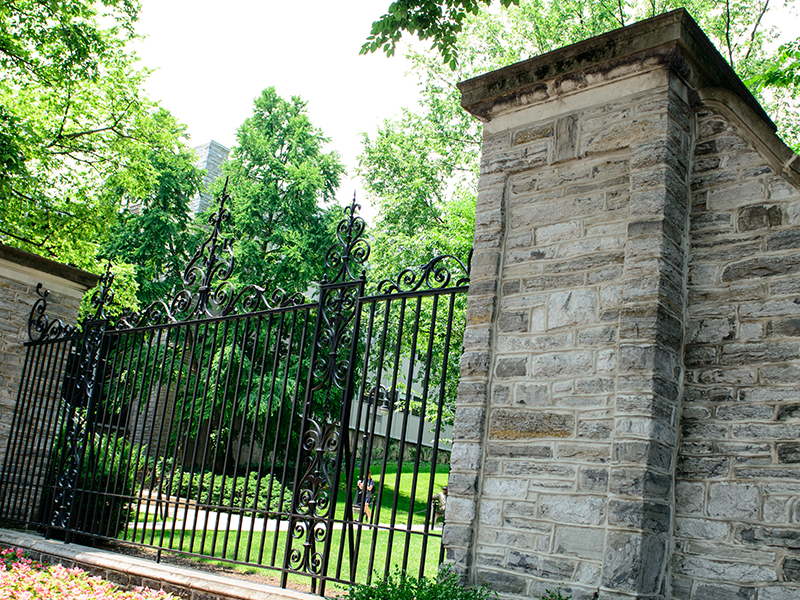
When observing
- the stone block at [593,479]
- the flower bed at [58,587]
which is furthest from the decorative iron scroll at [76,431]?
the stone block at [593,479]

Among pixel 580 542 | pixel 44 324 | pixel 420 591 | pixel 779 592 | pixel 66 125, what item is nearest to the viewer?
pixel 779 592

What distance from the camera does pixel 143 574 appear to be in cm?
562

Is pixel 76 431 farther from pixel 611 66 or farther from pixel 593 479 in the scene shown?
pixel 611 66

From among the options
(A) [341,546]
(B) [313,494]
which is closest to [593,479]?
(A) [341,546]

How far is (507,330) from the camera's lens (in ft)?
14.0

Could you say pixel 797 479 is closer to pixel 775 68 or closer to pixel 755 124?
pixel 755 124

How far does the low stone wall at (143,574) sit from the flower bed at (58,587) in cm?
15

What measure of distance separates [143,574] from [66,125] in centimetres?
1192

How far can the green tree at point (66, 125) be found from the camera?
1273cm

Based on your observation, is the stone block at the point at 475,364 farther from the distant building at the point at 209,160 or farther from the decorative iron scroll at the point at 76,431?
the distant building at the point at 209,160

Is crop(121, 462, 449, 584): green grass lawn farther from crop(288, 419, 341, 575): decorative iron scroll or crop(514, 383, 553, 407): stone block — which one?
crop(514, 383, 553, 407): stone block

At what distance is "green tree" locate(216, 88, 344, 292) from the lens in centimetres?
2098

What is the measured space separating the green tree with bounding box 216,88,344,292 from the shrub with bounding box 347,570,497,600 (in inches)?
670

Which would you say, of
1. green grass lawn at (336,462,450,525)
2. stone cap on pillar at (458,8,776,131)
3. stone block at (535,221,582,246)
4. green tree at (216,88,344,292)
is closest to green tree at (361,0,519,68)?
stone cap on pillar at (458,8,776,131)
